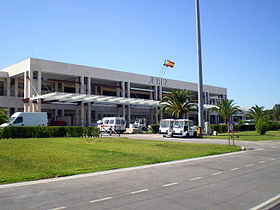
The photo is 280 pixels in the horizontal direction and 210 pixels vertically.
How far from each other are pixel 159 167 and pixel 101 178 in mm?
3287

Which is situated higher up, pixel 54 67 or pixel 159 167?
pixel 54 67

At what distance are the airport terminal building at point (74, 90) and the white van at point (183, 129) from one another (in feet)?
55.4

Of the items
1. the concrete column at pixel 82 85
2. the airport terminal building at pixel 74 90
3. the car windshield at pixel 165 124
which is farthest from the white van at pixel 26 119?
the concrete column at pixel 82 85

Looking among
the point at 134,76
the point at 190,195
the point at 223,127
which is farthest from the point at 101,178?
the point at 134,76

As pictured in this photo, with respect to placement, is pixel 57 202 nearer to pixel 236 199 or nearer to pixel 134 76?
pixel 236 199

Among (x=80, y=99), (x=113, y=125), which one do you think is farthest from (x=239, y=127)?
(x=80, y=99)

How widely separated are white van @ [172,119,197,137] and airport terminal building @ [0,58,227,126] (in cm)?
1688

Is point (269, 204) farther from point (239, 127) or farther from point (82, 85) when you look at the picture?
point (82, 85)

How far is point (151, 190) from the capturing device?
309 inches

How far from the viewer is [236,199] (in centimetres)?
698

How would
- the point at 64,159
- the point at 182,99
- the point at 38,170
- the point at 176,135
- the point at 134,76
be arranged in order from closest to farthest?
the point at 38,170 → the point at 64,159 → the point at 176,135 → the point at 182,99 → the point at 134,76

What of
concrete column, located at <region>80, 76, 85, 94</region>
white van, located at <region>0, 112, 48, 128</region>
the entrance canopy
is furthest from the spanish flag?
white van, located at <region>0, 112, 48, 128</region>

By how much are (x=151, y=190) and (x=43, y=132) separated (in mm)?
20464

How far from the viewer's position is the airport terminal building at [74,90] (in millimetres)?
44281
